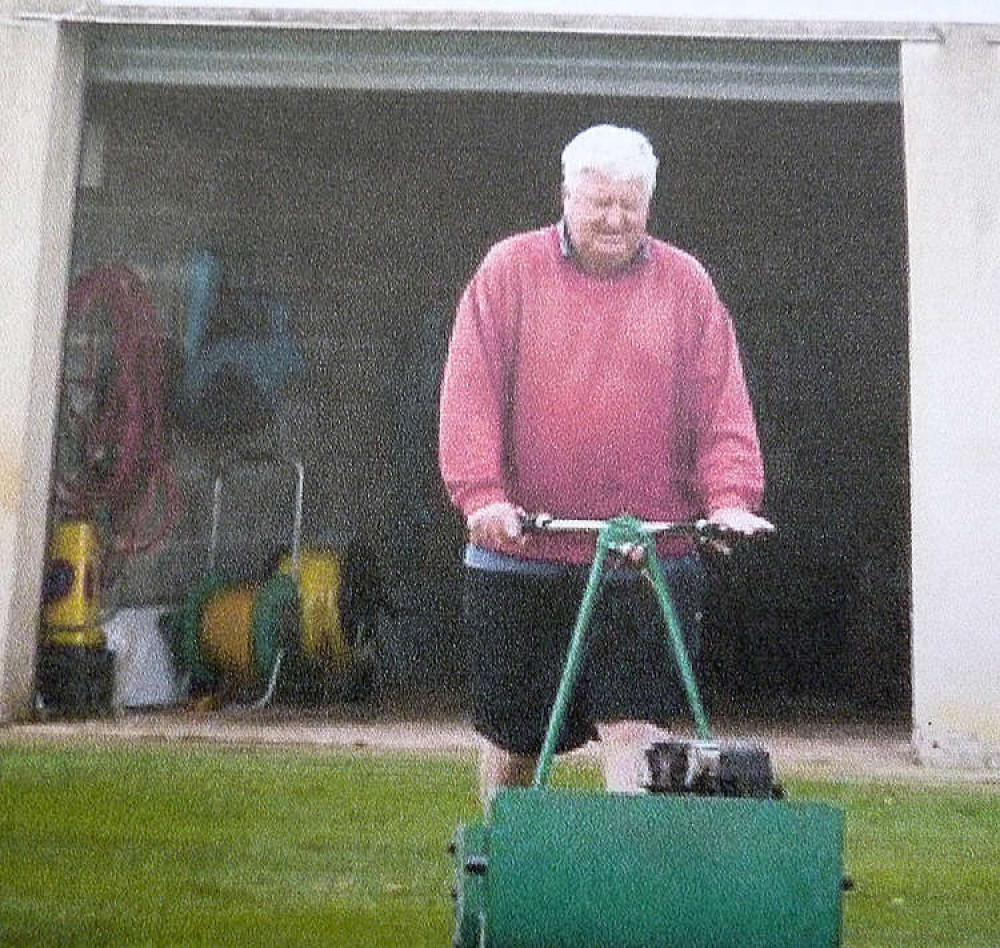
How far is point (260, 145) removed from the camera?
3.38 metres

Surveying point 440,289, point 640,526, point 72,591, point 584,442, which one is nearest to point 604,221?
point 440,289

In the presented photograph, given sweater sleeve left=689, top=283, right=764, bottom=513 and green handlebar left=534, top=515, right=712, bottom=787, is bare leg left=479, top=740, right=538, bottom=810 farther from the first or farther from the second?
sweater sleeve left=689, top=283, right=764, bottom=513

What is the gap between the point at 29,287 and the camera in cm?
333

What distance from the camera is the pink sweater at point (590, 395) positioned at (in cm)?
324

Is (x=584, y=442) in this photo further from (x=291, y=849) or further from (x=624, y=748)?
(x=291, y=849)

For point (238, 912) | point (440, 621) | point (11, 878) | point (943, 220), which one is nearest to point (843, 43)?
point (943, 220)

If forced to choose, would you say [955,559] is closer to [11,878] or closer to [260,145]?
[260,145]

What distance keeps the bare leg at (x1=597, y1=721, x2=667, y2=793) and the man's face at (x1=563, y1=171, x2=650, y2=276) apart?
90cm

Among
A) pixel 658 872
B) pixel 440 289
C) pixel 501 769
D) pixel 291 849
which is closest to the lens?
pixel 658 872

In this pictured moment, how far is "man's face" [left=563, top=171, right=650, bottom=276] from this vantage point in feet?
10.9

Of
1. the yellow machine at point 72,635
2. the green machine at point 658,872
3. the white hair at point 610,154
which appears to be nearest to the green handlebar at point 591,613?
the green machine at point 658,872

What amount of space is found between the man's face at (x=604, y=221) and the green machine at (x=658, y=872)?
1.21 meters

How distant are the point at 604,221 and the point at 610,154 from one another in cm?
15

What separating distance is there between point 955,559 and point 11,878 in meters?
1.92
